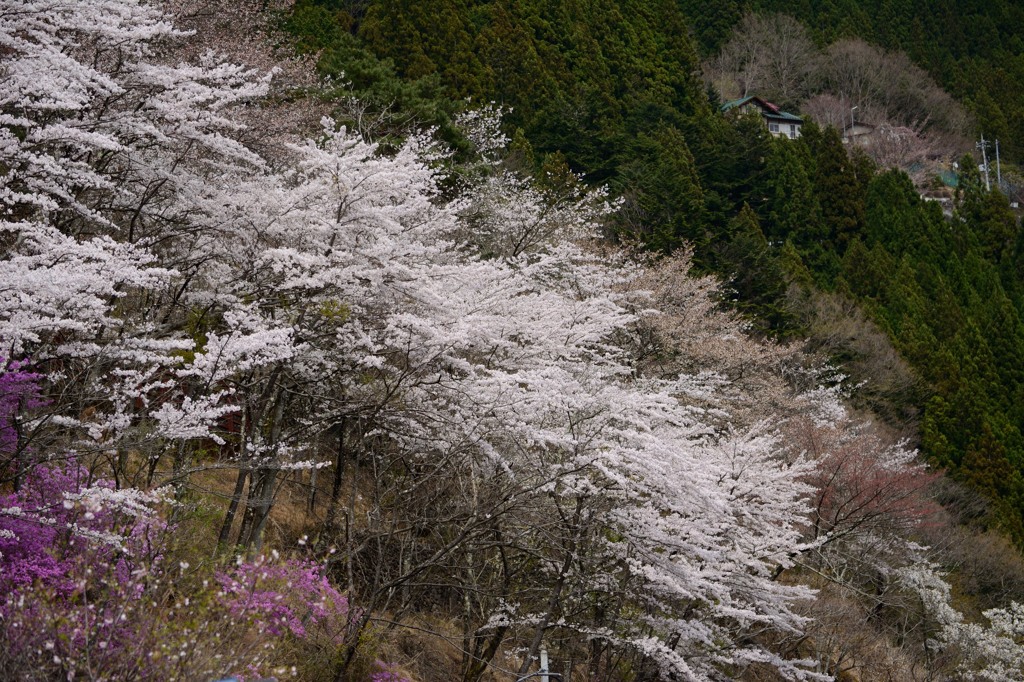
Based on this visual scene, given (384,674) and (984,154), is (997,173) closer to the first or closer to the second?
(984,154)

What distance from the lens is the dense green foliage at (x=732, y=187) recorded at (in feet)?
76.3

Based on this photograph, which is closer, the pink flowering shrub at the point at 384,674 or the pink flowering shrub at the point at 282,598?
the pink flowering shrub at the point at 282,598

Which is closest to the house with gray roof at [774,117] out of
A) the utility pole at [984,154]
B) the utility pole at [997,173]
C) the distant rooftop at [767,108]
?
the distant rooftop at [767,108]

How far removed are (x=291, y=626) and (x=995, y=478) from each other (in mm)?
21845

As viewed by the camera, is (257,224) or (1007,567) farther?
(1007,567)

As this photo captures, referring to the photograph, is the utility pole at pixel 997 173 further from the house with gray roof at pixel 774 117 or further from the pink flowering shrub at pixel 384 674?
the pink flowering shrub at pixel 384 674

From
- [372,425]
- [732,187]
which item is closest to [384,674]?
[372,425]

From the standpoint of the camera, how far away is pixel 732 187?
30609mm

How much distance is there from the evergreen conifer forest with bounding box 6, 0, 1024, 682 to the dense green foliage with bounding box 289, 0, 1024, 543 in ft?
3.92

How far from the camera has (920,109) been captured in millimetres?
60594

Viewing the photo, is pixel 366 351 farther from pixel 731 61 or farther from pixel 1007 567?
pixel 731 61

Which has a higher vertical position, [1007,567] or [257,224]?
[257,224]

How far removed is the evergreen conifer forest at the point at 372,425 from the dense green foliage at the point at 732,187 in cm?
119

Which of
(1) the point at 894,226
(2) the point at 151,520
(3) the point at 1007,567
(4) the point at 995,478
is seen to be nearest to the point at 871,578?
(3) the point at 1007,567
